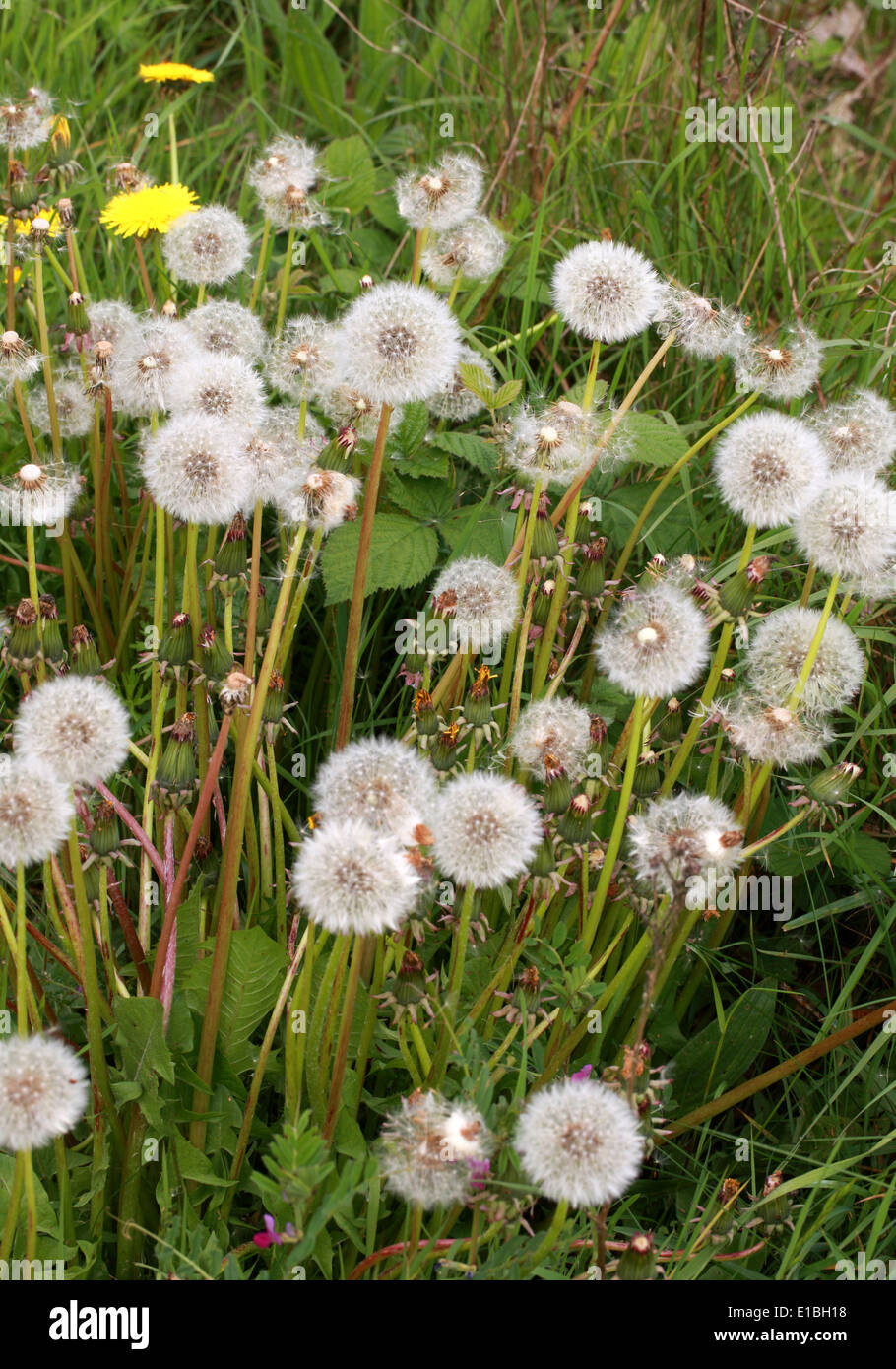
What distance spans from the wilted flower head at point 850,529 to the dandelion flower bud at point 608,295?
450 mm

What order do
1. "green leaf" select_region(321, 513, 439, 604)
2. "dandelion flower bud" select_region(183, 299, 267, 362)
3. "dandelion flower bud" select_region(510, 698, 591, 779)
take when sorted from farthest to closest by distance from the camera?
"green leaf" select_region(321, 513, 439, 604) < "dandelion flower bud" select_region(183, 299, 267, 362) < "dandelion flower bud" select_region(510, 698, 591, 779)

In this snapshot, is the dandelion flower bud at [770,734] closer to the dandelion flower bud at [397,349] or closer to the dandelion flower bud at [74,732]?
the dandelion flower bud at [397,349]

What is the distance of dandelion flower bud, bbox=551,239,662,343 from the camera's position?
2172 mm

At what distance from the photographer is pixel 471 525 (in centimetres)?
269

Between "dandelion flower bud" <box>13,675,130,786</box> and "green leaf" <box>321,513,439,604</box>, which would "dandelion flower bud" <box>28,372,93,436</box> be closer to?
"green leaf" <box>321,513,439,604</box>

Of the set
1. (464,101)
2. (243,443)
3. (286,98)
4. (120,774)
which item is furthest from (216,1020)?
(286,98)

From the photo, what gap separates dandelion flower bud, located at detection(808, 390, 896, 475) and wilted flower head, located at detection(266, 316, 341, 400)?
882 mm

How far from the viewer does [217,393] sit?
210 centimetres

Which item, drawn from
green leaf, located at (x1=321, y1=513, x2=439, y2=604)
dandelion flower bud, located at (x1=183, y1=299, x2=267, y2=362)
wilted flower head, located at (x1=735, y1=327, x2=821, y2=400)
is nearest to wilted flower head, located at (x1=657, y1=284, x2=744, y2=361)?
wilted flower head, located at (x1=735, y1=327, x2=821, y2=400)

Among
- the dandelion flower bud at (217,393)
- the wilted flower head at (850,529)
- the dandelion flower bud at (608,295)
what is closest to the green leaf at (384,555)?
the dandelion flower bud at (217,393)

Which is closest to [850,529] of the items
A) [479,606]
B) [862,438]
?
[862,438]

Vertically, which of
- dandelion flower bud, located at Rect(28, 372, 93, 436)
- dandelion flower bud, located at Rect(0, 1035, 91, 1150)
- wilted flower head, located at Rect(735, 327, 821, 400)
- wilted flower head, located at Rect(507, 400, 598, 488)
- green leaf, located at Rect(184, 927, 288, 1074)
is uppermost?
dandelion flower bud, located at Rect(28, 372, 93, 436)

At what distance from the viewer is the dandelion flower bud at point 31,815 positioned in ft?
5.47
